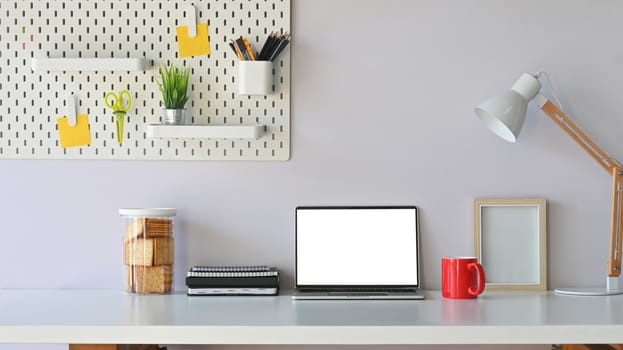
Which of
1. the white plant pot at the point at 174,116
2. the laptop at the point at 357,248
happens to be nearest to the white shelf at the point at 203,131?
the white plant pot at the point at 174,116

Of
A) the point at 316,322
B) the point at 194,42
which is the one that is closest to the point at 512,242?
the point at 316,322

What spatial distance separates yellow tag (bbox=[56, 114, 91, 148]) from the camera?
7.02 ft

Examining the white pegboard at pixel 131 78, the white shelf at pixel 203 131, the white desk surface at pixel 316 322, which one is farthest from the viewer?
the white pegboard at pixel 131 78

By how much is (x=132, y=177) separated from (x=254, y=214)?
339 millimetres

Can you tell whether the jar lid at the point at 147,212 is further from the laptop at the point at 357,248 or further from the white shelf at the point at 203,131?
the laptop at the point at 357,248

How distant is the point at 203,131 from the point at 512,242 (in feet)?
2.77

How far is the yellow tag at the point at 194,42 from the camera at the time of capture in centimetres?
212

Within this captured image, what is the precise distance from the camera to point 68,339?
1.62 m

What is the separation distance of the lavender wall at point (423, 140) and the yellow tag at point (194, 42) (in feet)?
0.76

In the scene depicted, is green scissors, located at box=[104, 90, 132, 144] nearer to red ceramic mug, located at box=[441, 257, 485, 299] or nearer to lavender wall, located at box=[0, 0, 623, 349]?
lavender wall, located at box=[0, 0, 623, 349]

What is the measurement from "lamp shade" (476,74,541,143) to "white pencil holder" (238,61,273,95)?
0.53 m

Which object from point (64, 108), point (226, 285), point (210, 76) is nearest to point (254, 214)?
point (226, 285)

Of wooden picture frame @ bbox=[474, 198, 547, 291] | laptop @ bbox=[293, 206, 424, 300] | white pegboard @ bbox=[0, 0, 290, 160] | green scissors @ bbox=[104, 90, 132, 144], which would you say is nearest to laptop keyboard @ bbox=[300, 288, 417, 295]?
laptop @ bbox=[293, 206, 424, 300]

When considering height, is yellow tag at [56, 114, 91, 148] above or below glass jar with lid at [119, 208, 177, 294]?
above
